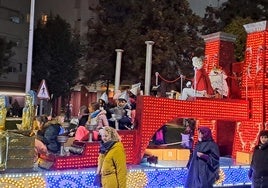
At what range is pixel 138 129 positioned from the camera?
28.4 ft

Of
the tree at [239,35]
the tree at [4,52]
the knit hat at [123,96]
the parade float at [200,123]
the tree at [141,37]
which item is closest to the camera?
the parade float at [200,123]

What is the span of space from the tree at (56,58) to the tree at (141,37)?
25.9 feet

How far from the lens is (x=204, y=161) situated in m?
6.57

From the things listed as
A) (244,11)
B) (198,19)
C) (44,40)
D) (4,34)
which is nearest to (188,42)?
(198,19)

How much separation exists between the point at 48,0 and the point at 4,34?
8.02 meters

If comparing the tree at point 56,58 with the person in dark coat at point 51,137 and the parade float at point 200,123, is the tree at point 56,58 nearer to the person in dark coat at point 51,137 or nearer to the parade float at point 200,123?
the parade float at point 200,123

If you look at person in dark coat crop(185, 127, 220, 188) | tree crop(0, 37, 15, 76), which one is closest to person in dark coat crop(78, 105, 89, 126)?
person in dark coat crop(185, 127, 220, 188)

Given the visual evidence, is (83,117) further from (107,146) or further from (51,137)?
(107,146)

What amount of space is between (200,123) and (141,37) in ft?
36.5

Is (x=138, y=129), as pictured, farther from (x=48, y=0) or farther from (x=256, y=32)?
(x=48, y=0)

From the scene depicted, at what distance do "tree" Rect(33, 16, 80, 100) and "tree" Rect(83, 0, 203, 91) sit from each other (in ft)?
25.9

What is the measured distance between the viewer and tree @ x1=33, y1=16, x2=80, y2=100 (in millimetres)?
31828

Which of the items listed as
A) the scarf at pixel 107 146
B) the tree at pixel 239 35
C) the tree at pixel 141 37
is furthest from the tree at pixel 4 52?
the scarf at pixel 107 146

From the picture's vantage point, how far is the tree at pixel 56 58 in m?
31.8
